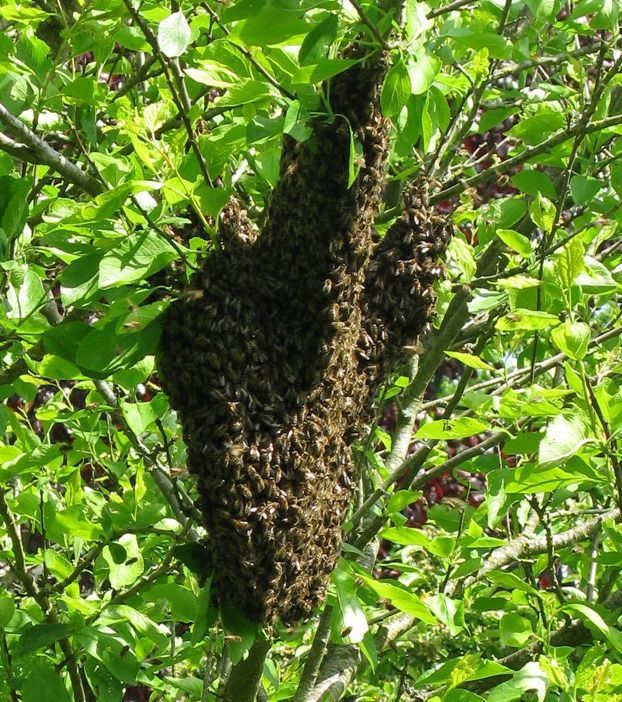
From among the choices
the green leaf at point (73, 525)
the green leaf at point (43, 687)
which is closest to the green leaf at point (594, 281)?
the green leaf at point (73, 525)

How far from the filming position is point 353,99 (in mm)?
1432

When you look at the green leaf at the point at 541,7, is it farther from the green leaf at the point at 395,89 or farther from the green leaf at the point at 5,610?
the green leaf at the point at 5,610

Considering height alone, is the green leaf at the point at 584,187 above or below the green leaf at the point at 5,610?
above

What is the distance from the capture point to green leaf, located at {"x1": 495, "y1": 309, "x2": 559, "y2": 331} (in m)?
1.52

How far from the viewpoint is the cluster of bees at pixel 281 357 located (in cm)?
145

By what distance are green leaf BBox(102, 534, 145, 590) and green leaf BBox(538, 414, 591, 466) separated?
85 centimetres

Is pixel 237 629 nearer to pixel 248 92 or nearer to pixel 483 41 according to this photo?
pixel 248 92

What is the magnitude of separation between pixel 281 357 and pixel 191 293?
184 millimetres

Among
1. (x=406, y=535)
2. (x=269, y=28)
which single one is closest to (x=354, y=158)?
(x=269, y=28)

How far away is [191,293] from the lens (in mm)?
1422

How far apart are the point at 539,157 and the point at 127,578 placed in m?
1.19

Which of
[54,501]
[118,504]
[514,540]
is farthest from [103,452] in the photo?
[514,540]

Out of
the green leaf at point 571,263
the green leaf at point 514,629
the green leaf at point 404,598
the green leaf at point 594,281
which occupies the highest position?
the green leaf at point 571,263

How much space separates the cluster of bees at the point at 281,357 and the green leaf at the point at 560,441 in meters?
0.37
